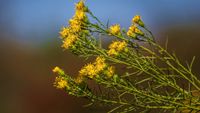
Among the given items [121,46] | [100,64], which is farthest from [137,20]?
[100,64]

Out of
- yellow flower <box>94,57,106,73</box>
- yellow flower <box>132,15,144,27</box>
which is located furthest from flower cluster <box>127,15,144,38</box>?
yellow flower <box>94,57,106,73</box>

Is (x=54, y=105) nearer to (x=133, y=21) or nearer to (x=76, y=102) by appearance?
(x=76, y=102)

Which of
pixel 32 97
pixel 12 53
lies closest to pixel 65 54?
pixel 32 97

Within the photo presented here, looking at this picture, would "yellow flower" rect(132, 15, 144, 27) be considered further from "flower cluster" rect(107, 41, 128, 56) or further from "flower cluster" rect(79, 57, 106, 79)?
"flower cluster" rect(79, 57, 106, 79)

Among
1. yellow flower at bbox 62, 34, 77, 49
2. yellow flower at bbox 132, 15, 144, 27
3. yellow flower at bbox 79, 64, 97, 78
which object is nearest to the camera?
yellow flower at bbox 79, 64, 97, 78

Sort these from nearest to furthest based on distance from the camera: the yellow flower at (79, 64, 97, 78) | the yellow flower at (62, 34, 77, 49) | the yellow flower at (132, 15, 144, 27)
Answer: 1. the yellow flower at (79, 64, 97, 78)
2. the yellow flower at (62, 34, 77, 49)
3. the yellow flower at (132, 15, 144, 27)

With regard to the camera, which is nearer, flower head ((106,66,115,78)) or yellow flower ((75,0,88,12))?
flower head ((106,66,115,78))

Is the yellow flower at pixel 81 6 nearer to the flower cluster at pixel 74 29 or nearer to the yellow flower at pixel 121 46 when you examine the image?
the flower cluster at pixel 74 29

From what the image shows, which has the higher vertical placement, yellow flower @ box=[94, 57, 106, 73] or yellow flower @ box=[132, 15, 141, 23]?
yellow flower @ box=[132, 15, 141, 23]
